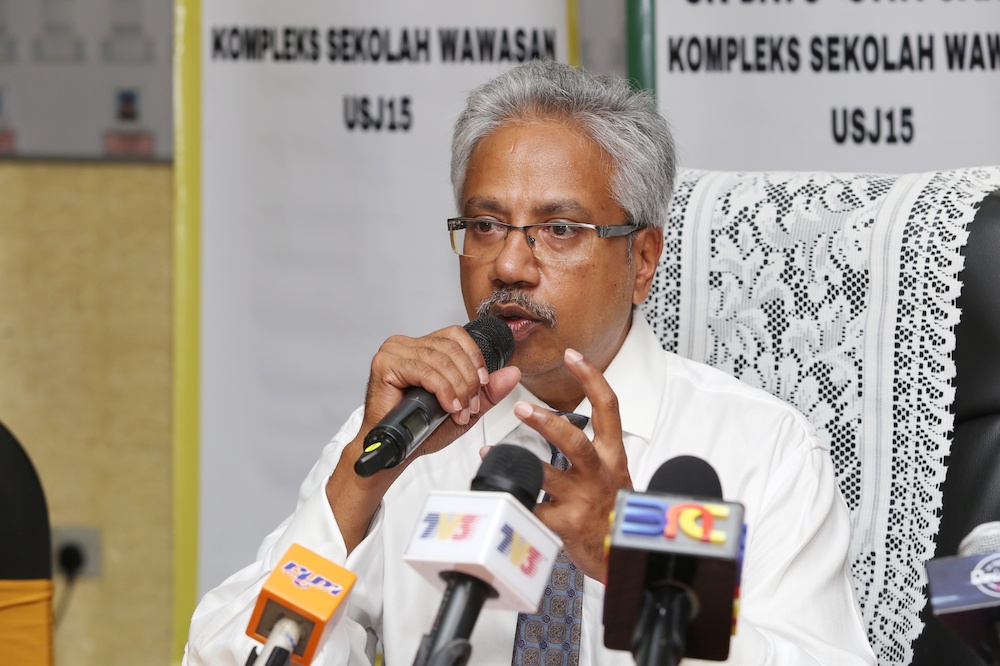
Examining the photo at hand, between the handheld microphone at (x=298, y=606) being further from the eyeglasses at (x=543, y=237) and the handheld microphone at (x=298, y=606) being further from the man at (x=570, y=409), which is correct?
the eyeglasses at (x=543, y=237)

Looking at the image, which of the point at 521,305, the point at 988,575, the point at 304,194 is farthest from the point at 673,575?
the point at 304,194

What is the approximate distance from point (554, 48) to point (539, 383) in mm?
1301

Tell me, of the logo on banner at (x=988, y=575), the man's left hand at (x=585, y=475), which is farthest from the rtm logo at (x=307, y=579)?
the logo on banner at (x=988, y=575)

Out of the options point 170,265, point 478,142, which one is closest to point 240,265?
point 170,265

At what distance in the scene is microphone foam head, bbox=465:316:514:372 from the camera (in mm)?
1408

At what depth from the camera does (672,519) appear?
83cm

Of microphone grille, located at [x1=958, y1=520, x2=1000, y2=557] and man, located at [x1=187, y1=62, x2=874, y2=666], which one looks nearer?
microphone grille, located at [x1=958, y1=520, x2=1000, y2=557]

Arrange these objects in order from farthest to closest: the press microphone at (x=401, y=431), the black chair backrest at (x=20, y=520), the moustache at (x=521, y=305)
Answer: the moustache at (x=521, y=305), the black chair backrest at (x=20, y=520), the press microphone at (x=401, y=431)

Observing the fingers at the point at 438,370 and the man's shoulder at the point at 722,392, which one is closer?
the fingers at the point at 438,370

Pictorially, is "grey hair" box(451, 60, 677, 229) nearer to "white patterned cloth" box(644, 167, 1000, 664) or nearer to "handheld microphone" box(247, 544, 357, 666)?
"white patterned cloth" box(644, 167, 1000, 664)

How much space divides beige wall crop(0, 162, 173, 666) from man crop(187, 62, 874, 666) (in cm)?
159

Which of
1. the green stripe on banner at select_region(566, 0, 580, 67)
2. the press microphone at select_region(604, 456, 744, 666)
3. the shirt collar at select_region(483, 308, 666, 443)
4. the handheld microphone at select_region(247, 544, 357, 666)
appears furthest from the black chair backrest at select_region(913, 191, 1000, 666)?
the green stripe on banner at select_region(566, 0, 580, 67)

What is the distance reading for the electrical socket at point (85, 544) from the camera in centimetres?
321

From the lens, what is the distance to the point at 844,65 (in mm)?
2600
